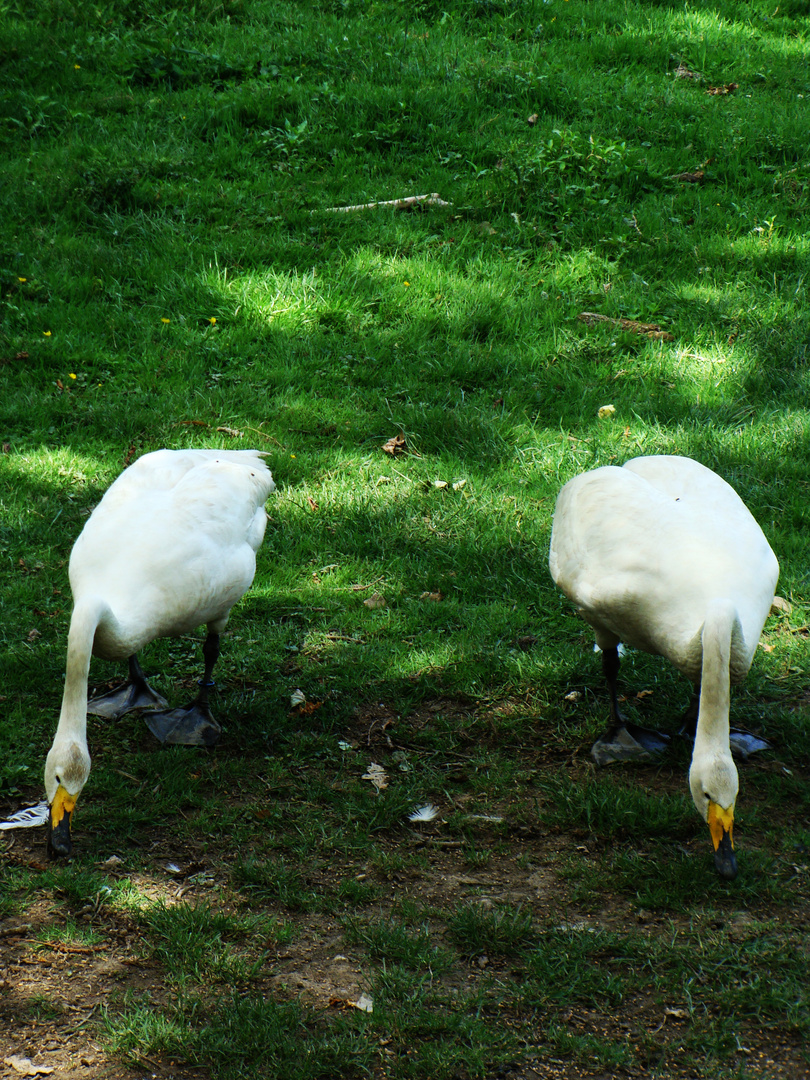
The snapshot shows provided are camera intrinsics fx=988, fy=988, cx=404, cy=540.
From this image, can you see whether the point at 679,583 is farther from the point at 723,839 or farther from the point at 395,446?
the point at 395,446

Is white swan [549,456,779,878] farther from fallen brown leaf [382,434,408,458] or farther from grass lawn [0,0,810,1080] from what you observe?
fallen brown leaf [382,434,408,458]

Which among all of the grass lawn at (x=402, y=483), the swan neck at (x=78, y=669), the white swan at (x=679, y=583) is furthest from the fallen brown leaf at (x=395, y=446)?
the swan neck at (x=78, y=669)

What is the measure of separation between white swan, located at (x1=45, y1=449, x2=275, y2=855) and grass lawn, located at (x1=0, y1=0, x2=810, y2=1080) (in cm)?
21

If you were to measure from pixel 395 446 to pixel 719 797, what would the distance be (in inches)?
135

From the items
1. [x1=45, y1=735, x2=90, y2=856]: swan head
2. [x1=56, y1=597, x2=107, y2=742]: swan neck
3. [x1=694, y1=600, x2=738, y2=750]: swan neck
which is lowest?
[x1=45, y1=735, x2=90, y2=856]: swan head

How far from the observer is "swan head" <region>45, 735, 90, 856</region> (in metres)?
3.40

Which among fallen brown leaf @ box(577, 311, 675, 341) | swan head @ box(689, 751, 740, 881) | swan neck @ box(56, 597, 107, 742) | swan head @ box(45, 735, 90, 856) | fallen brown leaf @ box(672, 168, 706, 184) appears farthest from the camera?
fallen brown leaf @ box(672, 168, 706, 184)

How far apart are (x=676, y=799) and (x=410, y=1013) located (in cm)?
142

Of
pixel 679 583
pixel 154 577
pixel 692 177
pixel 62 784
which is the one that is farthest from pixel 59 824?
pixel 692 177

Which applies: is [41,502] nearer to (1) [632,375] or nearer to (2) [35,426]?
(2) [35,426]

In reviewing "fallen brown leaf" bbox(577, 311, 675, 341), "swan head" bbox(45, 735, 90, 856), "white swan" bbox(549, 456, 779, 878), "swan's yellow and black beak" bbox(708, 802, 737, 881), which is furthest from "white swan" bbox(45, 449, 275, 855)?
"fallen brown leaf" bbox(577, 311, 675, 341)

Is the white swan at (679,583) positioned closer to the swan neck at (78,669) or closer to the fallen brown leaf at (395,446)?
the fallen brown leaf at (395,446)

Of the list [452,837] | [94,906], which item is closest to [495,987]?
[452,837]

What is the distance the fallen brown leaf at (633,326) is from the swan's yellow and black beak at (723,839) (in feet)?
14.4
